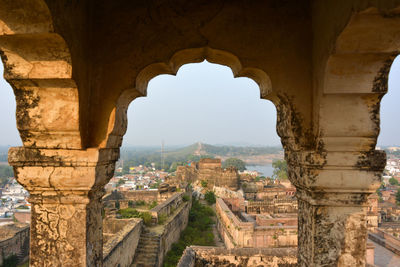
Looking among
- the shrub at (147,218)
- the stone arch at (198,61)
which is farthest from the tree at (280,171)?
the stone arch at (198,61)

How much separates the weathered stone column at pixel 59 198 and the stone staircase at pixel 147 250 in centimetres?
1073

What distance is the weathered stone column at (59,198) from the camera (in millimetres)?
1964

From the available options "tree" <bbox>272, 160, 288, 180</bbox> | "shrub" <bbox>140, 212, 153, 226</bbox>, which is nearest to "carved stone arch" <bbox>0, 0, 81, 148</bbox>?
"shrub" <bbox>140, 212, 153, 226</bbox>

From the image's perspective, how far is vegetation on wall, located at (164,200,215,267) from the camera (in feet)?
46.0

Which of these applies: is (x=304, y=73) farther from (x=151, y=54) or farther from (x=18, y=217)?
(x=18, y=217)

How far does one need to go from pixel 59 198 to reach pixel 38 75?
3.17 feet

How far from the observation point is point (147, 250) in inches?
480

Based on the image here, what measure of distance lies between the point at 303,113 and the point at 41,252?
2412 millimetres

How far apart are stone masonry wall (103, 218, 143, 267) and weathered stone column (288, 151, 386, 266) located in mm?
8244

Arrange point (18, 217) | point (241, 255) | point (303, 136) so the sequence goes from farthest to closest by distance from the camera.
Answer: point (18, 217) < point (241, 255) < point (303, 136)

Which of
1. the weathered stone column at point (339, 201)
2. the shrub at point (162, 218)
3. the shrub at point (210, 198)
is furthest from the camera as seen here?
the shrub at point (210, 198)

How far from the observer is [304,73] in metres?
2.09

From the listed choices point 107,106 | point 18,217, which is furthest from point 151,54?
point 18,217

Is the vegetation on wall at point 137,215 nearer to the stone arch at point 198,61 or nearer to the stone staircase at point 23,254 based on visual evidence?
the stone staircase at point 23,254
